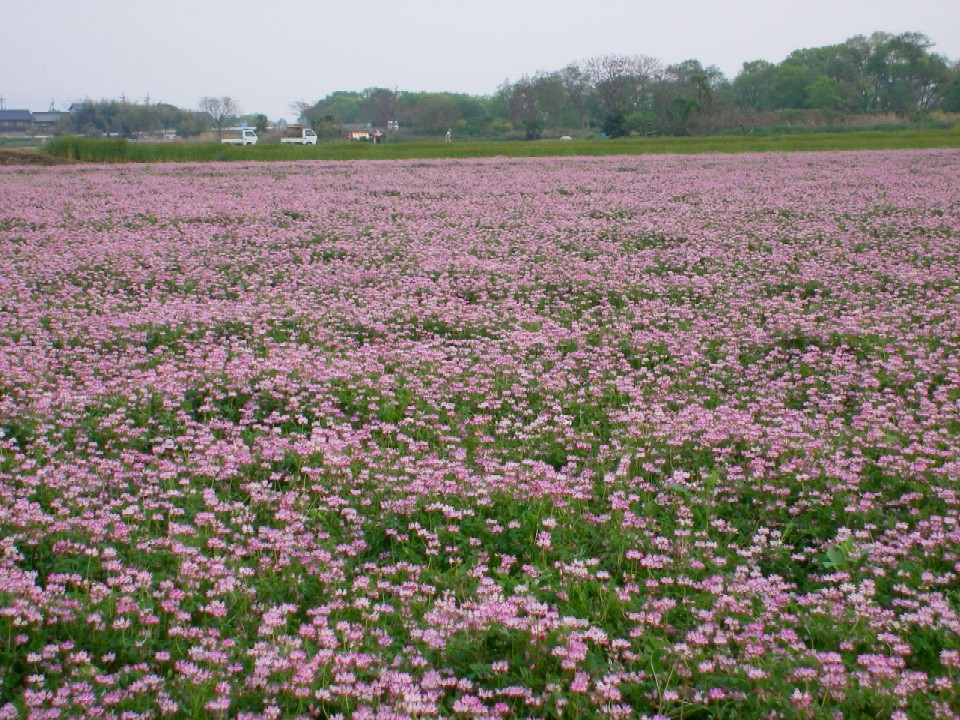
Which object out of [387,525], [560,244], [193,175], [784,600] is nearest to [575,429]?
[387,525]

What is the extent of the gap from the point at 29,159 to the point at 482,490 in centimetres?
4599

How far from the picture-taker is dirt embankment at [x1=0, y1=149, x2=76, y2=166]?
4128cm

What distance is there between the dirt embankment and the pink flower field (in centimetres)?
3461

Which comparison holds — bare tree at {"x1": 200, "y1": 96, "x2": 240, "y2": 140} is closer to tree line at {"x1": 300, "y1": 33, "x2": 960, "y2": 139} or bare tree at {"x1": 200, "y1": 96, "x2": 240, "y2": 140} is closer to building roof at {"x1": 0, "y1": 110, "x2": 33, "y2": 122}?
tree line at {"x1": 300, "y1": 33, "x2": 960, "y2": 139}

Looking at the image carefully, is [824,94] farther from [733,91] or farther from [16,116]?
[16,116]

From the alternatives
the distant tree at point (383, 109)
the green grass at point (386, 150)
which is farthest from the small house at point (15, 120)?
the green grass at point (386, 150)

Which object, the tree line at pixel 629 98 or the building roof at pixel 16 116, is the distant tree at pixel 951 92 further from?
the building roof at pixel 16 116

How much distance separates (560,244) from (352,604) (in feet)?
37.6

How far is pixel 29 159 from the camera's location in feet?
140

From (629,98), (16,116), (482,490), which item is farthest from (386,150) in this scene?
(16,116)

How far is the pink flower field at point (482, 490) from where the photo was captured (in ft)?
10.7

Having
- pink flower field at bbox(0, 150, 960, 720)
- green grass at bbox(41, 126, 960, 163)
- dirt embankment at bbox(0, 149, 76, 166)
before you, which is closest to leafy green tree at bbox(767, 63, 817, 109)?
green grass at bbox(41, 126, 960, 163)

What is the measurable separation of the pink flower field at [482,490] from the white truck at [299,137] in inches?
2661

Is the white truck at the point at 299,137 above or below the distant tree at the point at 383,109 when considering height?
below
